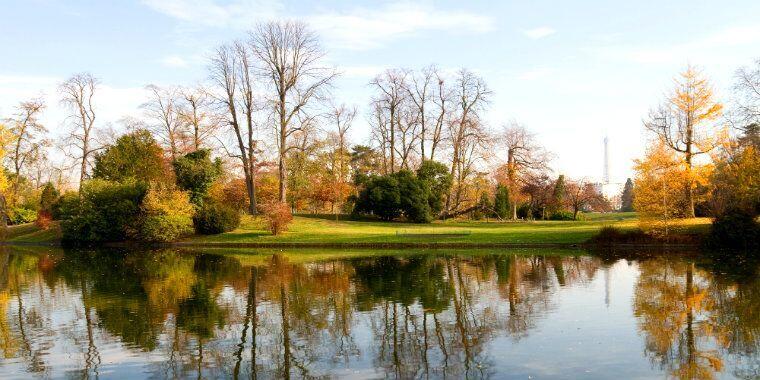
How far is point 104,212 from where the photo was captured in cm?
4169

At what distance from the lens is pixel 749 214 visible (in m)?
28.6

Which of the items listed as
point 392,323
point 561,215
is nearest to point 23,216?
point 561,215

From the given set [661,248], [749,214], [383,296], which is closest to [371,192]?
[661,248]

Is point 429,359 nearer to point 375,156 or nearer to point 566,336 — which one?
point 566,336

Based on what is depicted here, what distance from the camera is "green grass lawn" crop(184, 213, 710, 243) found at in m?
34.0

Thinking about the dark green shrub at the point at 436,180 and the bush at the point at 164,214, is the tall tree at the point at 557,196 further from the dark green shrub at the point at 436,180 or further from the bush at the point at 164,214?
the bush at the point at 164,214

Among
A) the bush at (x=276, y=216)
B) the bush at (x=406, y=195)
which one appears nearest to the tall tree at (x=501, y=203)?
the bush at (x=406, y=195)

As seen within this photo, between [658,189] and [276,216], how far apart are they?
23.0 meters

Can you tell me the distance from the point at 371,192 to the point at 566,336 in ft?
129

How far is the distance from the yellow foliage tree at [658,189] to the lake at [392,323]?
812 centimetres

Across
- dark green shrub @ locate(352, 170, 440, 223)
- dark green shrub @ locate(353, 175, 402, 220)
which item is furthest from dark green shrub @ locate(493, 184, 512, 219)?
dark green shrub @ locate(353, 175, 402, 220)

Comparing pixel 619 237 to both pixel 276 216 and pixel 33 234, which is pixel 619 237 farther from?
pixel 33 234

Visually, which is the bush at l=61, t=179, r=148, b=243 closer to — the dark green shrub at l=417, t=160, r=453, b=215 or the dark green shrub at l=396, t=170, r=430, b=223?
the dark green shrub at l=396, t=170, r=430, b=223

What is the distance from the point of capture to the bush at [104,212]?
40625 millimetres
